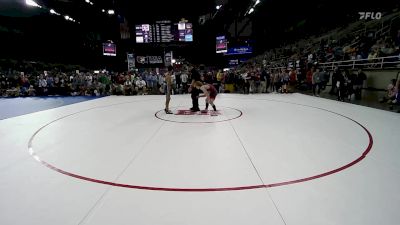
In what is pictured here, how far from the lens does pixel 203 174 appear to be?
3295 mm

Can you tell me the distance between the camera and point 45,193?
112 inches

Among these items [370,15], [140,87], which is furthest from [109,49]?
[370,15]

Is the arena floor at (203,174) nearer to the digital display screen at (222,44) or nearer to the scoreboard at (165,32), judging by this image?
the scoreboard at (165,32)

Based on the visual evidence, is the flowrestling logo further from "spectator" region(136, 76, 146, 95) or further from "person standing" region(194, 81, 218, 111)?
"spectator" region(136, 76, 146, 95)

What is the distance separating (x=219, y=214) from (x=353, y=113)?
6863 mm

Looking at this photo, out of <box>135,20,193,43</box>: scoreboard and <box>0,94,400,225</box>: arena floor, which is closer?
<box>0,94,400,225</box>: arena floor

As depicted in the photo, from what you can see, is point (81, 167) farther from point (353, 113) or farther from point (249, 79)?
point (249, 79)

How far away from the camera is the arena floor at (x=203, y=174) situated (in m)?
2.39

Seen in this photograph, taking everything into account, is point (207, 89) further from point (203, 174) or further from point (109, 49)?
point (109, 49)

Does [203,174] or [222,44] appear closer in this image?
[203,174]

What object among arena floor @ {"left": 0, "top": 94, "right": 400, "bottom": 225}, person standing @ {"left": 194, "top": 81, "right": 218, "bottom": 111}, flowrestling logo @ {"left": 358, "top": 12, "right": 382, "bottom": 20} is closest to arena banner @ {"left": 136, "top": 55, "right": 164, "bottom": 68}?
flowrestling logo @ {"left": 358, "top": 12, "right": 382, "bottom": 20}

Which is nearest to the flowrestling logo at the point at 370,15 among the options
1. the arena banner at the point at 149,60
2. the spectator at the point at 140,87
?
the spectator at the point at 140,87

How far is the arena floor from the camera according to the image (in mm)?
2393

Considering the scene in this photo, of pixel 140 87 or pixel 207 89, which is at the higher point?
pixel 207 89
